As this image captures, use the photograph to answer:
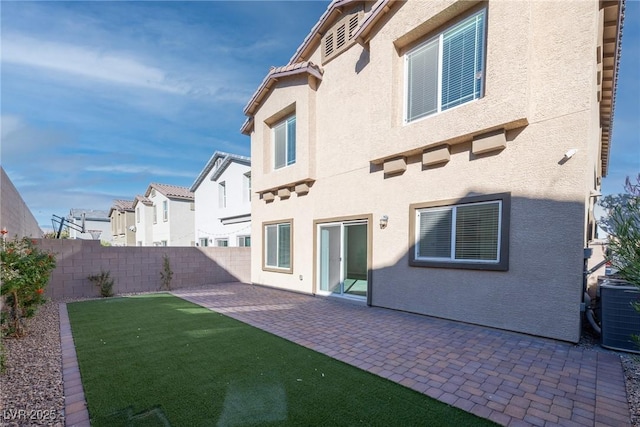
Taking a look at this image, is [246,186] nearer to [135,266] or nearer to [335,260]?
[135,266]

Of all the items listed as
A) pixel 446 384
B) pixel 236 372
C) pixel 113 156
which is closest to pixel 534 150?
pixel 446 384

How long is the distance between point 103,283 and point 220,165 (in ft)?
39.8

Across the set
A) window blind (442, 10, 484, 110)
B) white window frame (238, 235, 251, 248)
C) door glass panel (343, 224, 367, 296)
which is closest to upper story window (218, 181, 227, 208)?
white window frame (238, 235, 251, 248)

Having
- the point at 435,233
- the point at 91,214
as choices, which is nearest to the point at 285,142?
the point at 435,233

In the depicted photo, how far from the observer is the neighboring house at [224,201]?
19734mm

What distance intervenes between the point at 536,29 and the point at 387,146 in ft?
12.7

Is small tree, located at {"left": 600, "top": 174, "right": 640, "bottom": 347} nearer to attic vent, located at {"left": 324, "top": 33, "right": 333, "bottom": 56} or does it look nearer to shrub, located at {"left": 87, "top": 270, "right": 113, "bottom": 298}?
attic vent, located at {"left": 324, "top": 33, "right": 333, "bottom": 56}

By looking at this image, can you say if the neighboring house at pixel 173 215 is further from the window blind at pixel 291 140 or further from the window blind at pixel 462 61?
the window blind at pixel 462 61

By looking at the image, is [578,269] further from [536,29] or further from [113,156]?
[113,156]

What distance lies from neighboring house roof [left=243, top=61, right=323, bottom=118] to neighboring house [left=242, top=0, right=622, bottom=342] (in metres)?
0.19

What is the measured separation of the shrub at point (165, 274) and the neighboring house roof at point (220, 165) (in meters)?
8.57

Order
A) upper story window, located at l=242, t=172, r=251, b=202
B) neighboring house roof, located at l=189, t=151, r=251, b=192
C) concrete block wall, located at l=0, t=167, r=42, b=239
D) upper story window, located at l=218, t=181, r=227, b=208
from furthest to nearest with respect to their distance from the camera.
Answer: upper story window, located at l=218, t=181, r=227, b=208
neighboring house roof, located at l=189, t=151, r=251, b=192
upper story window, located at l=242, t=172, r=251, b=202
concrete block wall, located at l=0, t=167, r=42, b=239

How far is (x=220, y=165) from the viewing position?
21.7m

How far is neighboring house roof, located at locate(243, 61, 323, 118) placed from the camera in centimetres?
1080
